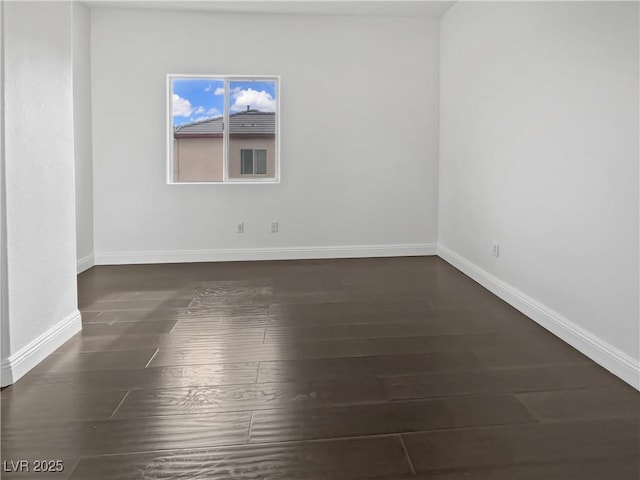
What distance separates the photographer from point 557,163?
2.72 meters

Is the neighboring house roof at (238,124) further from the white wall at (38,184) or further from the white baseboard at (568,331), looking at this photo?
the white baseboard at (568,331)

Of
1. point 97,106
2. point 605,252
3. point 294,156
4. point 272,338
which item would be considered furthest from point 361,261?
point 97,106

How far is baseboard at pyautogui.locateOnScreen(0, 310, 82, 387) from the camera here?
205 centimetres

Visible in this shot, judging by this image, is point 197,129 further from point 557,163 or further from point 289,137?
point 557,163

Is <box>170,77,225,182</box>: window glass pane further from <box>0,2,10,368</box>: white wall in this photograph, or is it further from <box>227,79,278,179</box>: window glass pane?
<box>0,2,10,368</box>: white wall

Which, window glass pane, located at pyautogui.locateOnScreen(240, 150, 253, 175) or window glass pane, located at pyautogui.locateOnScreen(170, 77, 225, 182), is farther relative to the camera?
window glass pane, located at pyautogui.locateOnScreen(240, 150, 253, 175)

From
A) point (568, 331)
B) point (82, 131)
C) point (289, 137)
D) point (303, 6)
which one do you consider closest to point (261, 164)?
point (289, 137)

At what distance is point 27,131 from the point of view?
219cm

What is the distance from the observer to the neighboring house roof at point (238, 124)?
16.0 feet

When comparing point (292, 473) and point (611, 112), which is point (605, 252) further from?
point (292, 473)

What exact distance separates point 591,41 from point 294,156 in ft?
9.79

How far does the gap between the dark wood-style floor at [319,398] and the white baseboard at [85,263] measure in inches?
45.5

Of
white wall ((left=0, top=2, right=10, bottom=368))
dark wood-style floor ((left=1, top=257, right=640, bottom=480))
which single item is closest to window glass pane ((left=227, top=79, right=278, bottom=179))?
dark wood-style floor ((left=1, top=257, right=640, bottom=480))

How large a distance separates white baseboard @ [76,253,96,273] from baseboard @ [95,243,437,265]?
0.19 ft
